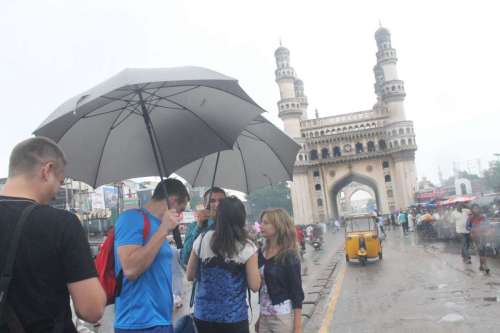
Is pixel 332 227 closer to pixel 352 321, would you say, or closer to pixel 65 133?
pixel 352 321

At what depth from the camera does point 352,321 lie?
650 cm

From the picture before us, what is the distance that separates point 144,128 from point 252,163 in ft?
3.97

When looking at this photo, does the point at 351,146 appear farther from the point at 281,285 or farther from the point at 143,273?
the point at 143,273

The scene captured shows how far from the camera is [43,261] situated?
1808 millimetres

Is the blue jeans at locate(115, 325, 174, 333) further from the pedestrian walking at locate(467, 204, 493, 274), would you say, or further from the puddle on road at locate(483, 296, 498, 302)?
the pedestrian walking at locate(467, 204, 493, 274)

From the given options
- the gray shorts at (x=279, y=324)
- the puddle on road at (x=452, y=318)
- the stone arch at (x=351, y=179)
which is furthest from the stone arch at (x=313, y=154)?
the gray shorts at (x=279, y=324)

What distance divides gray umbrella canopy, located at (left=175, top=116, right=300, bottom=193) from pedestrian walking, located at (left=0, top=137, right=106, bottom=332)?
2355mm

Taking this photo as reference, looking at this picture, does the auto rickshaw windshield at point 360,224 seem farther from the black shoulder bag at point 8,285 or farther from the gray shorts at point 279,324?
the black shoulder bag at point 8,285

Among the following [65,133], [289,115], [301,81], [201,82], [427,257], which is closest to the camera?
[201,82]

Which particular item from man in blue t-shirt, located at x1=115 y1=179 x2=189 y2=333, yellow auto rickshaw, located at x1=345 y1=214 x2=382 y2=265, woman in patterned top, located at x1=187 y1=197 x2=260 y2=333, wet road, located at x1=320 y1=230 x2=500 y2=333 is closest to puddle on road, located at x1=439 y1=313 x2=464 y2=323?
wet road, located at x1=320 y1=230 x2=500 y2=333

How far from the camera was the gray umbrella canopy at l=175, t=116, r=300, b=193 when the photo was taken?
4203mm

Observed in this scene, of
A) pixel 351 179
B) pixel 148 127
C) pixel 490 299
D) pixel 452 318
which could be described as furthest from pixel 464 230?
pixel 351 179

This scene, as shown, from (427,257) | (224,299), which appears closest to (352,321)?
(224,299)

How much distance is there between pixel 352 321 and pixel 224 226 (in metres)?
4.24
